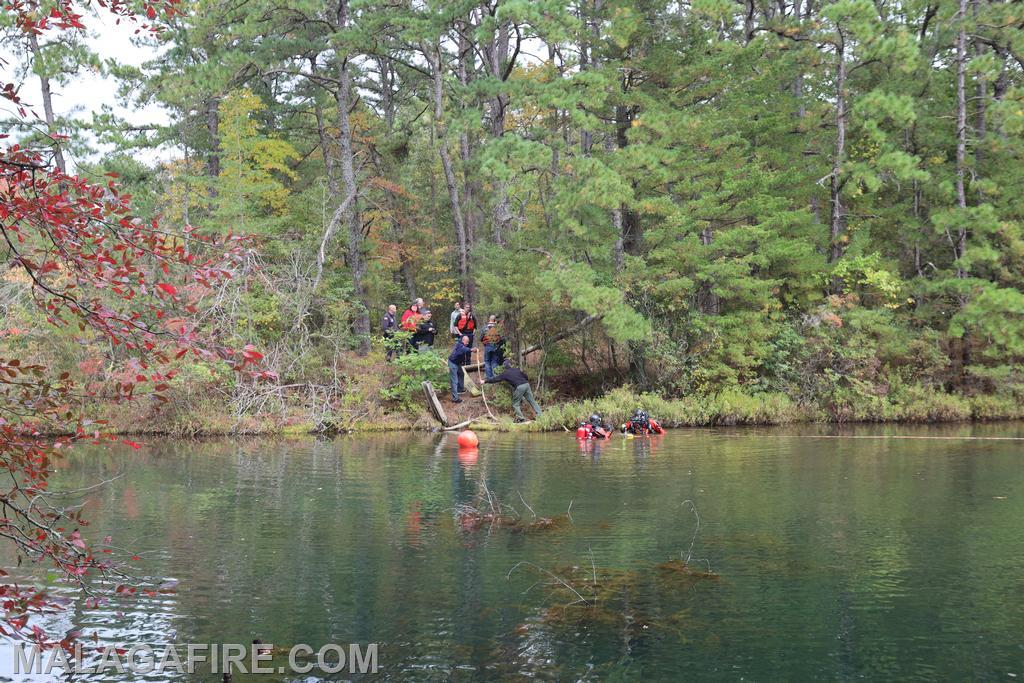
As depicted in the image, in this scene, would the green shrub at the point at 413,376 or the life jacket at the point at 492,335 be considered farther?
the life jacket at the point at 492,335

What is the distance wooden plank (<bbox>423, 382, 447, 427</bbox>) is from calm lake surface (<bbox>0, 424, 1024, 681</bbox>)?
6.24 metres

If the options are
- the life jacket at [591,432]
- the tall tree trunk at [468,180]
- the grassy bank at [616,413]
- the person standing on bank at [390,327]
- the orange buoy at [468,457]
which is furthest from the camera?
the tall tree trunk at [468,180]

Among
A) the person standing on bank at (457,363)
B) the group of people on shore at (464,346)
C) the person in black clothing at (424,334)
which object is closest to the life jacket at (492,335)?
the group of people on shore at (464,346)

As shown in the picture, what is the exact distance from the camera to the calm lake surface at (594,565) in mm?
6277

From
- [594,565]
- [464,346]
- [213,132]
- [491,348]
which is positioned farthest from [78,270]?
[213,132]

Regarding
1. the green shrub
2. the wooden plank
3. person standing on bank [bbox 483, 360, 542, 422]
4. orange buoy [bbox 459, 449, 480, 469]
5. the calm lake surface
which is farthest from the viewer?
the green shrub

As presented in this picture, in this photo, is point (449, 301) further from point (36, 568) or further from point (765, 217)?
point (36, 568)

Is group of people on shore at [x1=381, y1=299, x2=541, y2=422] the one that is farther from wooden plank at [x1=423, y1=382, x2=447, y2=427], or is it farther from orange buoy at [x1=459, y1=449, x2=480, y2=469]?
orange buoy at [x1=459, y1=449, x2=480, y2=469]

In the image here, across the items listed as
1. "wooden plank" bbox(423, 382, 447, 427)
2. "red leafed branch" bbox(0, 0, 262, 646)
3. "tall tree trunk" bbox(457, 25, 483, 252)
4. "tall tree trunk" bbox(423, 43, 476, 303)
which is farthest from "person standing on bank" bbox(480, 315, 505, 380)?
"red leafed branch" bbox(0, 0, 262, 646)

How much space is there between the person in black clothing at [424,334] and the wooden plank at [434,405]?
1363 millimetres

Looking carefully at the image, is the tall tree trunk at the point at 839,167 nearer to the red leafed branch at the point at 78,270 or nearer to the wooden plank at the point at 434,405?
the wooden plank at the point at 434,405

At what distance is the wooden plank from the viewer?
70.5 ft

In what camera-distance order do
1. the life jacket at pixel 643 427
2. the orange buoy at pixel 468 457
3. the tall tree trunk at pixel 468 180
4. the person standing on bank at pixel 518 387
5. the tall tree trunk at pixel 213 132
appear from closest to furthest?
the orange buoy at pixel 468 457, the life jacket at pixel 643 427, the person standing on bank at pixel 518 387, the tall tree trunk at pixel 468 180, the tall tree trunk at pixel 213 132

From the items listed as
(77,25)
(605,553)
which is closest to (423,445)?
(605,553)
